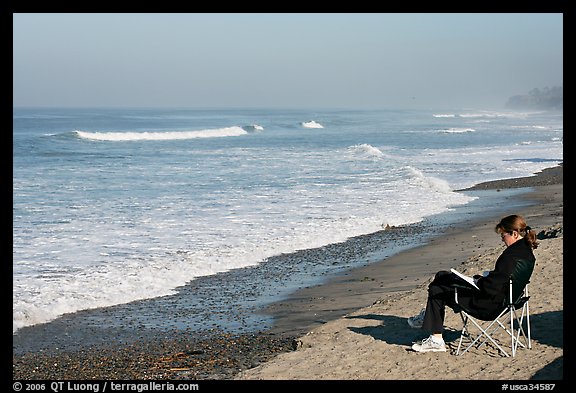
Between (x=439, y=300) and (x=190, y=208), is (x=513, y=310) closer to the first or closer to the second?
(x=439, y=300)

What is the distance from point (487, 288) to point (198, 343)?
3033mm

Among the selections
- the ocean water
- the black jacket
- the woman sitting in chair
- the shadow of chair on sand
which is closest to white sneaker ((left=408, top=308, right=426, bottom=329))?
the shadow of chair on sand

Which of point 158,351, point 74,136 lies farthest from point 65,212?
point 74,136

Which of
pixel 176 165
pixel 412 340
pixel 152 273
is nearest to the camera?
pixel 412 340

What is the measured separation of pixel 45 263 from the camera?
1220 cm

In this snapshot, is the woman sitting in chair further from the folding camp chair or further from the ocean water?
the ocean water

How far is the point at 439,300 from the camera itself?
712cm

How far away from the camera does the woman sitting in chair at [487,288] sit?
6.89 m

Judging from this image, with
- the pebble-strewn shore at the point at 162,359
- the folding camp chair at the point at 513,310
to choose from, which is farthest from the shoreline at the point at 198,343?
the folding camp chair at the point at 513,310

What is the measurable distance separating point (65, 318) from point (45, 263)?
9.52ft

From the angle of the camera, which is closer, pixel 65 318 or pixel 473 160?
pixel 65 318
